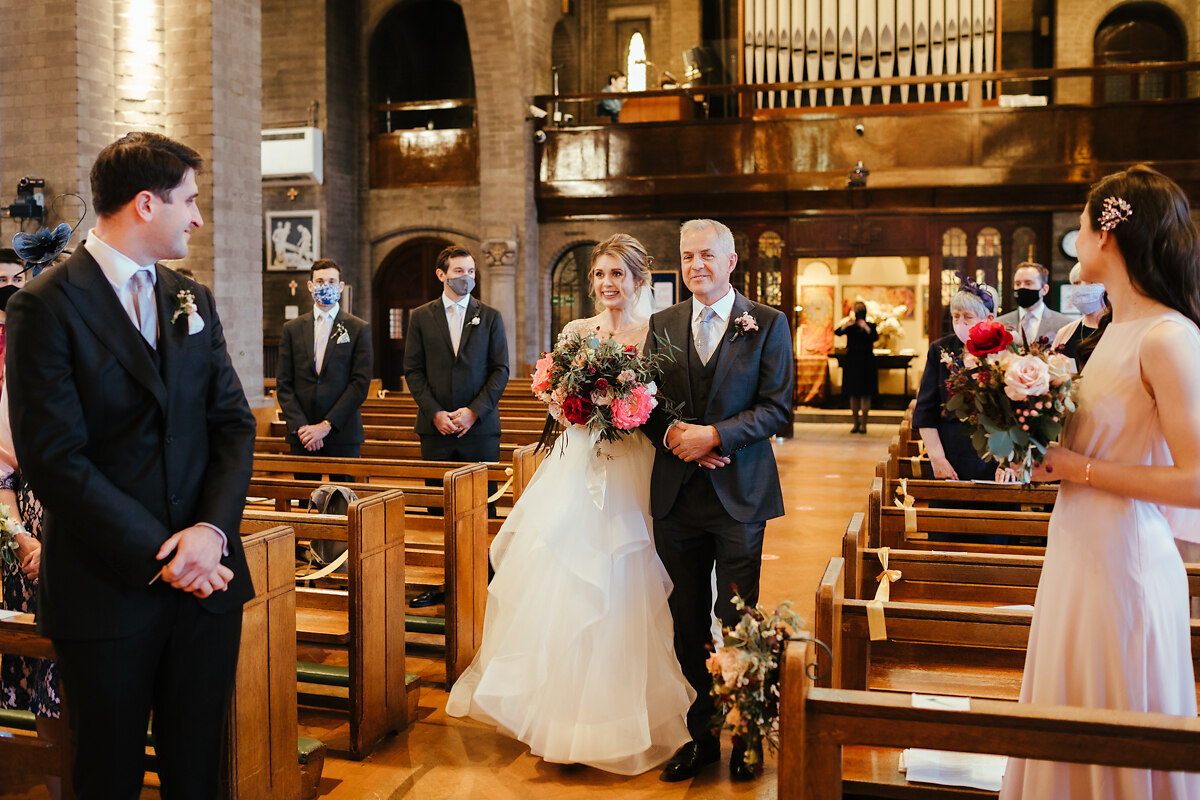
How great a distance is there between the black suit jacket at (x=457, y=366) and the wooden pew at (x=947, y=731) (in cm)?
354

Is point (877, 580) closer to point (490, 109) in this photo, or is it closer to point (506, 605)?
point (506, 605)

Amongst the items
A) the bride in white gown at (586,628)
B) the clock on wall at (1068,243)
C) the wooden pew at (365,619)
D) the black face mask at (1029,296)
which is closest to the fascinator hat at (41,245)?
the wooden pew at (365,619)

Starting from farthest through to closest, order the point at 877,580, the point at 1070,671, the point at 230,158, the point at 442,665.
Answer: the point at 230,158 < the point at 442,665 < the point at 877,580 < the point at 1070,671

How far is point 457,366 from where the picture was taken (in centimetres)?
516

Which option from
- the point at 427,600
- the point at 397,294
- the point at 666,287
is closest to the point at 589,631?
the point at 427,600

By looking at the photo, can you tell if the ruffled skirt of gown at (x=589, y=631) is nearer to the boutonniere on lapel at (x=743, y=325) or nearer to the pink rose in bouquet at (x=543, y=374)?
the pink rose in bouquet at (x=543, y=374)

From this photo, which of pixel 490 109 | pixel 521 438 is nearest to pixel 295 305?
pixel 490 109

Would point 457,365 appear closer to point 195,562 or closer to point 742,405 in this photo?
point 742,405

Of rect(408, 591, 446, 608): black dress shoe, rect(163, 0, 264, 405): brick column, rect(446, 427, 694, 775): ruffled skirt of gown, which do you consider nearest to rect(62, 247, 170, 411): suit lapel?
rect(446, 427, 694, 775): ruffled skirt of gown

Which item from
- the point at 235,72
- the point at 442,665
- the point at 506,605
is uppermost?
the point at 235,72

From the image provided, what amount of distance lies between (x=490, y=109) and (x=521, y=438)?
25.6 ft

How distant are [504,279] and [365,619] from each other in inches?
413

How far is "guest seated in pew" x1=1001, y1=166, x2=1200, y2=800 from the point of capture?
190 cm

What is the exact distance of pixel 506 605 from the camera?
3.41m
